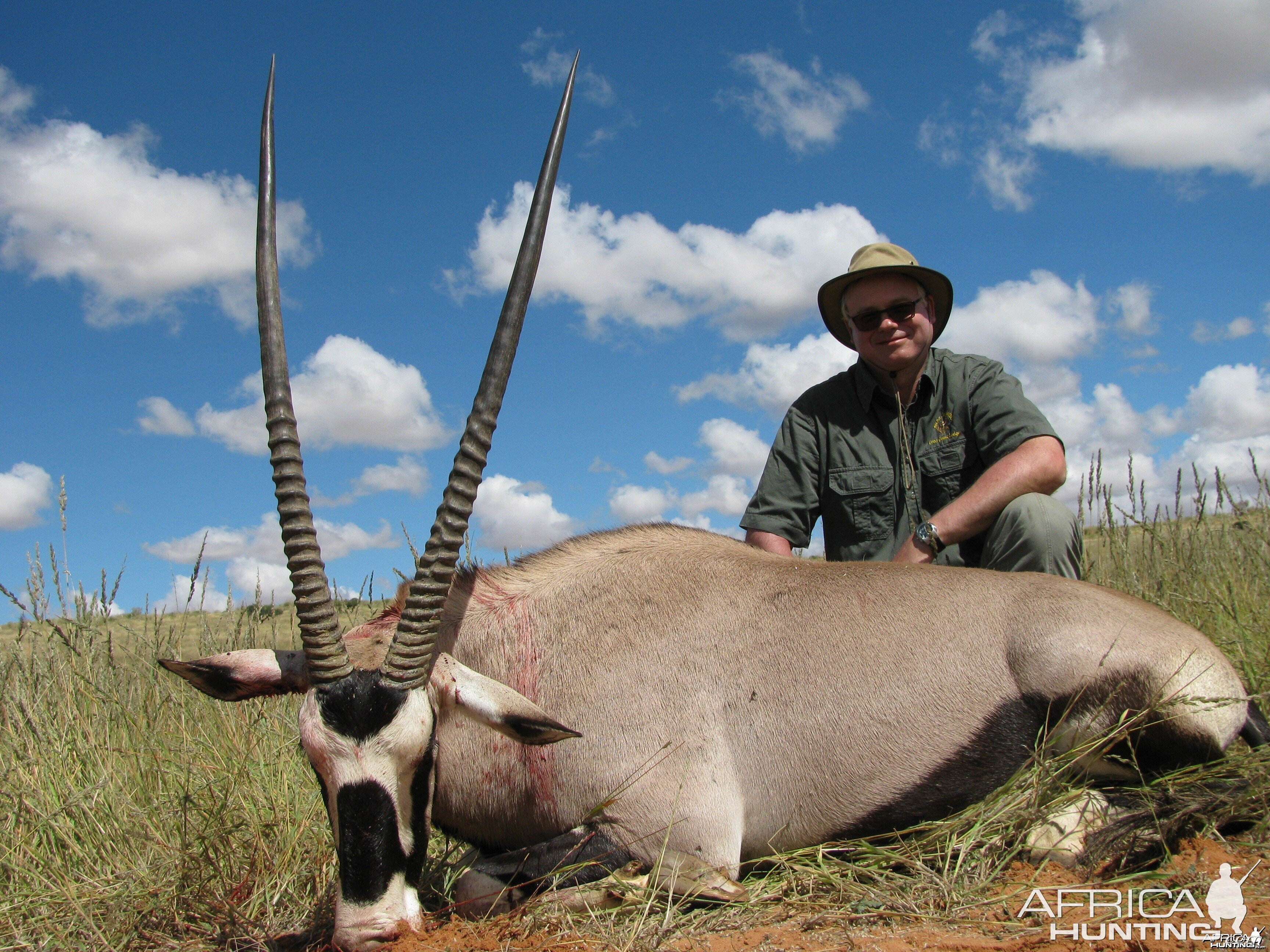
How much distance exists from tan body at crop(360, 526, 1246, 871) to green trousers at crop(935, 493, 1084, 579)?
87 cm

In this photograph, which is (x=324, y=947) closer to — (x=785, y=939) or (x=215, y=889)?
(x=215, y=889)

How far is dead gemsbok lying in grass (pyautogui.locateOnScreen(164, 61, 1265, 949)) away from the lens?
296cm

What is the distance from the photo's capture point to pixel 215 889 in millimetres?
3252

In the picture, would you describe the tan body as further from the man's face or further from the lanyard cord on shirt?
the man's face

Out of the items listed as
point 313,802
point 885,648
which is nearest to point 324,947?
point 313,802

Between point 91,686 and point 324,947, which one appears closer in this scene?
point 324,947

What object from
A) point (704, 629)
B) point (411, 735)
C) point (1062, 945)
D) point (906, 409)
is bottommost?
point (1062, 945)

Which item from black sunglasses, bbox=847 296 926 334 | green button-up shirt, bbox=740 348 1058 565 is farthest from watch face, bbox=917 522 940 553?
black sunglasses, bbox=847 296 926 334

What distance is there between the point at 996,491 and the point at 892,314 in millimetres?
1357

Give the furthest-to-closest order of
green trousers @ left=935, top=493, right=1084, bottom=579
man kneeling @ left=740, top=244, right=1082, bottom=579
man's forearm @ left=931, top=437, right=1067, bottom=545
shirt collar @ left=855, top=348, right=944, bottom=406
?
shirt collar @ left=855, top=348, right=944, bottom=406
man kneeling @ left=740, top=244, right=1082, bottom=579
man's forearm @ left=931, top=437, right=1067, bottom=545
green trousers @ left=935, top=493, right=1084, bottom=579

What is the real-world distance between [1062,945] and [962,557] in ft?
9.20

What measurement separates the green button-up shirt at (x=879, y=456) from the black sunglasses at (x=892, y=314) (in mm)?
317

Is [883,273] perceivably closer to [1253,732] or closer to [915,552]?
[915,552]

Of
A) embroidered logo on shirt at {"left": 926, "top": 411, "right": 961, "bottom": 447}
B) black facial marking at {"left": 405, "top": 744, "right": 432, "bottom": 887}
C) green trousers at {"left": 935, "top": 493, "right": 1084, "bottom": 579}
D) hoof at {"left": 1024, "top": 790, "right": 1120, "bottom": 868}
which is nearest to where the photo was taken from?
black facial marking at {"left": 405, "top": 744, "right": 432, "bottom": 887}
